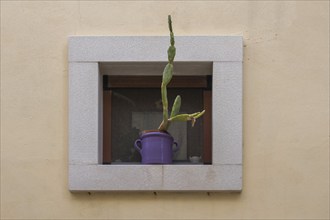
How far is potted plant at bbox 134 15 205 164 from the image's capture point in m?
5.28

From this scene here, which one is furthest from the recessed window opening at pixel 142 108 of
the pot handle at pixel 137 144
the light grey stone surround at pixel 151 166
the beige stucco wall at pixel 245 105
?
the beige stucco wall at pixel 245 105

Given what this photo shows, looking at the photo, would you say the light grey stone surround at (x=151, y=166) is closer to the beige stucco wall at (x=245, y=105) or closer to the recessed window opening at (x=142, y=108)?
the beige stucco wall at (x=245, y=105)

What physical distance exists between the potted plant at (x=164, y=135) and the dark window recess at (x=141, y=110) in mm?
210

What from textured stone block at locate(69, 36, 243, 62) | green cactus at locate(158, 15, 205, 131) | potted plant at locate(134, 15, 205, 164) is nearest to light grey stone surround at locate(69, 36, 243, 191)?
textured stone block at locate(69, 36, 243, 62)

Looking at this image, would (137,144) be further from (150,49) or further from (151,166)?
(150,49)

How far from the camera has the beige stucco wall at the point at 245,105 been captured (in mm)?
5488

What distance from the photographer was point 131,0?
557cm

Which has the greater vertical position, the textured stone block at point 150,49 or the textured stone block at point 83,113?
the textured stone block at point 150,49

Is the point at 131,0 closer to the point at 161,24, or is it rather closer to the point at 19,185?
the point at 161,24

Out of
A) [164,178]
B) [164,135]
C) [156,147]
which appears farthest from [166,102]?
[164,178]

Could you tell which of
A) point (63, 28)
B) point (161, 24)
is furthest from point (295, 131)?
point (63, 28)

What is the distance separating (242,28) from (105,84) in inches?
53.3

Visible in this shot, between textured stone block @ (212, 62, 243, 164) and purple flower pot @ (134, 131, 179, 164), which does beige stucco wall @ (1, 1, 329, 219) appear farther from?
purple flower pot @ (134, 131, 179, 164)

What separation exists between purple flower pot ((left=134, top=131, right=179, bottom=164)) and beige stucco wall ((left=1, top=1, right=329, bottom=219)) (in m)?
0.31
